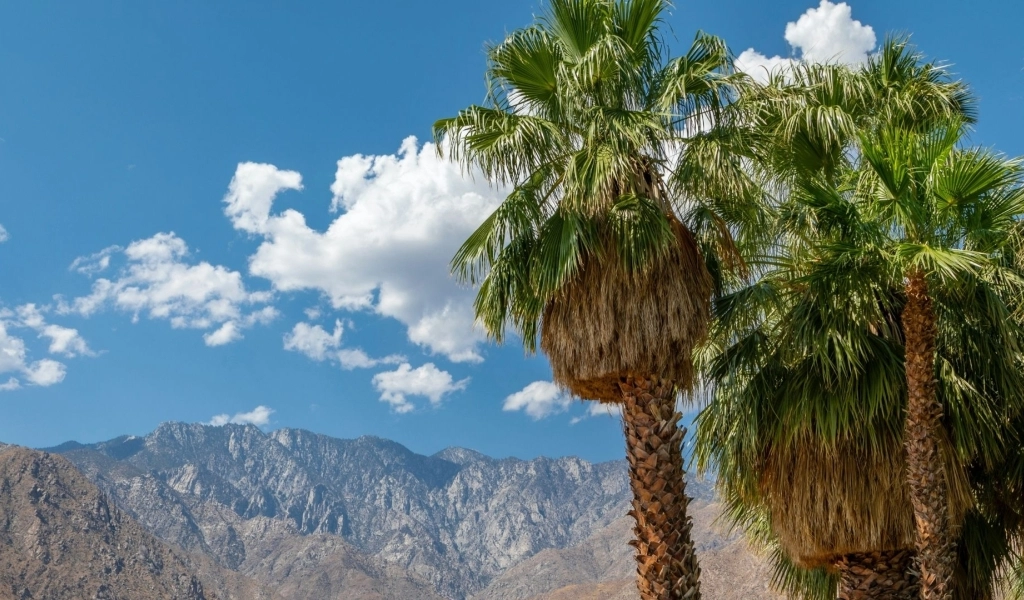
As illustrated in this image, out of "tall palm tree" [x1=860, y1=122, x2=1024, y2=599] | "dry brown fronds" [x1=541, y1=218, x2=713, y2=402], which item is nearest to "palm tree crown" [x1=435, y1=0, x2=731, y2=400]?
"dry brown fronds" [x1=541, y1=218, x2=713, y2=402]

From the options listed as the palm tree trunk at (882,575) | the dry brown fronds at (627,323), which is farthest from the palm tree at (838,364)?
the dry brown fronds at (627,323)

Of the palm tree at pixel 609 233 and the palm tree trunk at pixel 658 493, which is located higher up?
the palm tree at pixel 609 233

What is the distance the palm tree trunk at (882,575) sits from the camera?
33.9 ft

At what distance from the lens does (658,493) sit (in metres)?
9.77

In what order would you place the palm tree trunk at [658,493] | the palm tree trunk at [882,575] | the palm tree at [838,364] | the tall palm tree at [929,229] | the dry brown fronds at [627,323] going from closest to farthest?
1. the tall palm tree at [929,229]
2. the palm tree at [838,364]
3. the palm tree trunk at [658,493]
4. the dry brown fronds at [627,323]
5. the palm tree trunk at [882,575]

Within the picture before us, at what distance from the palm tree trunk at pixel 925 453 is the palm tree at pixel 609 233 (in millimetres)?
2319

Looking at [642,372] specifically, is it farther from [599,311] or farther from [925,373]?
[925,373]

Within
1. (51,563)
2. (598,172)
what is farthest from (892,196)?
(51,563)

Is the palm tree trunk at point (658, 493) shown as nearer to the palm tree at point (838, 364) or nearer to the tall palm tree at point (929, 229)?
the palm tree at point (838, 364)

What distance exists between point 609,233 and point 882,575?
15.4 ft

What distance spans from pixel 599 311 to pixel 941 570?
13.1 ft

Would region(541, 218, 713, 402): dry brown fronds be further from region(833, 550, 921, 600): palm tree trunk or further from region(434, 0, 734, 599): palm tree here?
region(833, 550, 921, 600): palm tree trunk

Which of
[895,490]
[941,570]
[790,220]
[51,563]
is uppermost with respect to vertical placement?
[51,563]

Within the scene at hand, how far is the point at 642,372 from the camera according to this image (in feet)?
33.0
